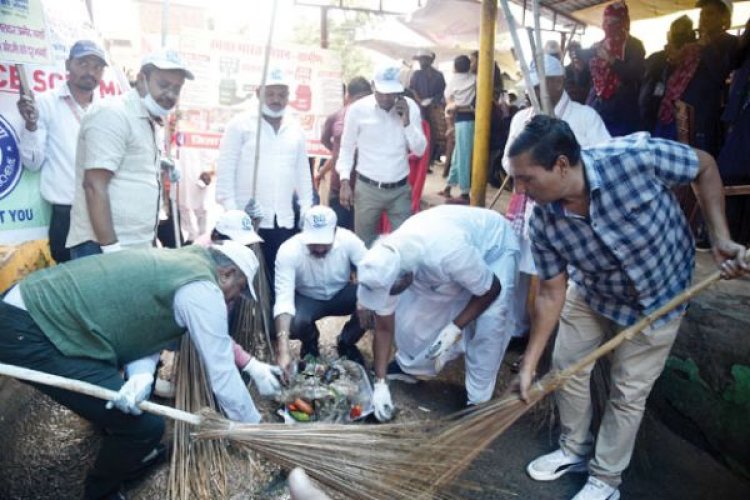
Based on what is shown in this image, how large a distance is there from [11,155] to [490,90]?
10.3ft

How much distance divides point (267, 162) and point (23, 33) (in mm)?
1649

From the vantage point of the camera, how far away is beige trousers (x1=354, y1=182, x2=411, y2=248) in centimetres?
457

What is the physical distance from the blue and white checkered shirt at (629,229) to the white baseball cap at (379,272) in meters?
0.74

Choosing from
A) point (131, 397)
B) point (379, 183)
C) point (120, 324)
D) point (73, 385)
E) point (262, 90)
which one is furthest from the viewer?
point (379, 183)

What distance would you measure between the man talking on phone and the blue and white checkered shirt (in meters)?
2.27

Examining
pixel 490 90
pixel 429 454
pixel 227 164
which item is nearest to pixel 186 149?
pixel 227 164

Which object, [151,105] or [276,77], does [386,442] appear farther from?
[276,77]

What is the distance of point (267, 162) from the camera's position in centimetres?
404

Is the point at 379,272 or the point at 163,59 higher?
the point at 163,59

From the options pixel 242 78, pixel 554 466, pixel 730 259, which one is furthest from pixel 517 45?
pixel 242 78

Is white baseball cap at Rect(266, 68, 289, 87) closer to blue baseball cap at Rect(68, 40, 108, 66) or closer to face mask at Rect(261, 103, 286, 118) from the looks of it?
face mask at Rect(261, 103, 286, 118)

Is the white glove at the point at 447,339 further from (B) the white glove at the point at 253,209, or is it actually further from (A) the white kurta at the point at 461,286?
(B) the white glove at the point at 253,209

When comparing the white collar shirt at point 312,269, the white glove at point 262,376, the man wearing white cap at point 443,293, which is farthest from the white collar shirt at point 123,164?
the man wearing white cap at point 443,293

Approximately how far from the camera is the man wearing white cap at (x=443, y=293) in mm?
2926
